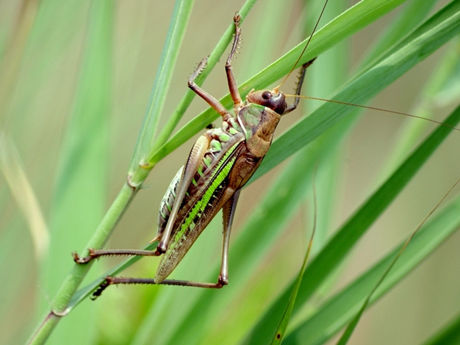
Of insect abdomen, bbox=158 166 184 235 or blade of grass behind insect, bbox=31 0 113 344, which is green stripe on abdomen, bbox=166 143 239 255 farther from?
blade of grass behind insect, bbox=31 0 113 344

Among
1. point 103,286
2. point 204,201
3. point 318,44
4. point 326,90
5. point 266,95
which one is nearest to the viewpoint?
point 318,44

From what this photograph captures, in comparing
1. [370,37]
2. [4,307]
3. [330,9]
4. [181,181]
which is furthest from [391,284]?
[370,37]

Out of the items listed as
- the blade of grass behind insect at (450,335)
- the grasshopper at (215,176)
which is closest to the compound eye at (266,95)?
the grasshopper at (215,176)

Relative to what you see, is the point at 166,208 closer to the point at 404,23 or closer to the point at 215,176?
the point at 215,176

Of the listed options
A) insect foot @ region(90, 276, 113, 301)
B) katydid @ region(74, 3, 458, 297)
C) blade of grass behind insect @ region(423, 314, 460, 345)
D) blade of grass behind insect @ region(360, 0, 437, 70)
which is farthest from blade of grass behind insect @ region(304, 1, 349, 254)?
insect foot @ region(90, 276, 113, 301)

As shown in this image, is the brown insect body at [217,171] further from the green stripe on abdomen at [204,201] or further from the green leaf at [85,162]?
the green leaf at [85,162]

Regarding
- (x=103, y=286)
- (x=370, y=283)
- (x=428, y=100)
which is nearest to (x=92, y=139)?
(x=103, y=286)

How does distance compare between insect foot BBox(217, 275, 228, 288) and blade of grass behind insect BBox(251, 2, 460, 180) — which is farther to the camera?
insect foot BBox(217, 275, 228, 288)
